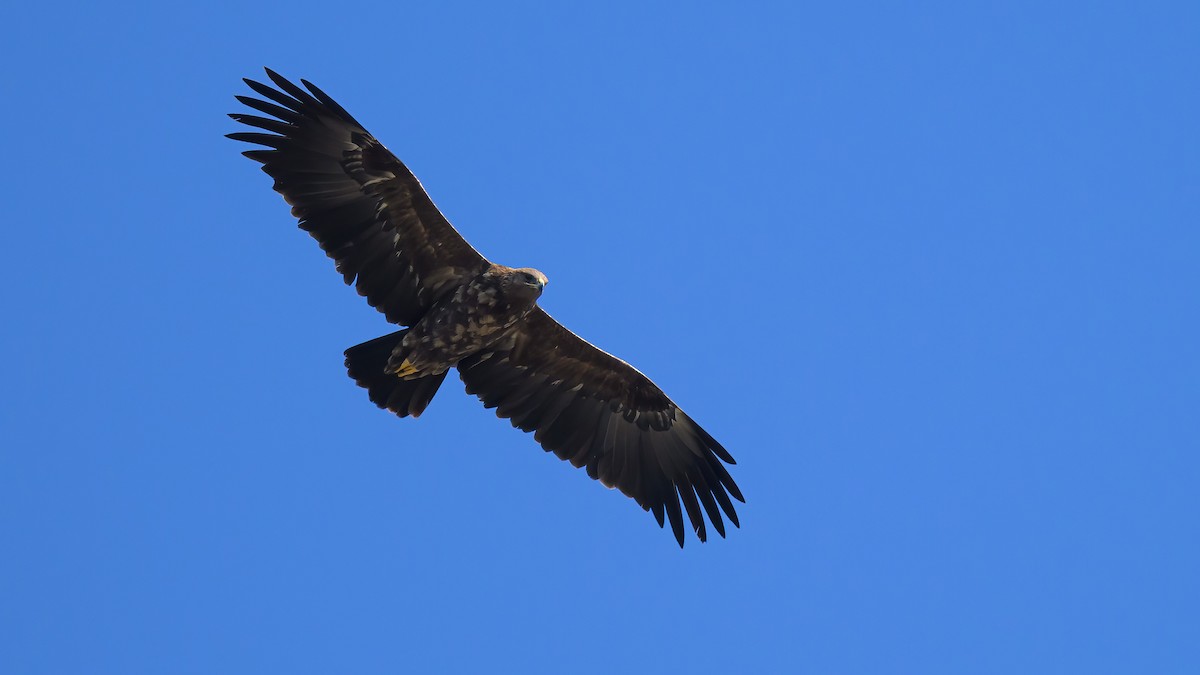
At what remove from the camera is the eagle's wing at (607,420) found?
18.0 m

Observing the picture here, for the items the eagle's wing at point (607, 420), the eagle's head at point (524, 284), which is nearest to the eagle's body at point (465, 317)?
the eagle's head at point (524, 284)

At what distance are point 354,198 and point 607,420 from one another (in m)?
4.20

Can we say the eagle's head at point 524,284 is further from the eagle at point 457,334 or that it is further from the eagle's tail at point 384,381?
the eagle's tail at point 384,381

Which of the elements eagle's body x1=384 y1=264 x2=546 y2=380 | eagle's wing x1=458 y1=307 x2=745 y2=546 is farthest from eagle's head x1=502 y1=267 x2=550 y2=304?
eagle's wing x1=458 y1=307 x2=745 y2=546

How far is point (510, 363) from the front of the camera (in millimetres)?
17969

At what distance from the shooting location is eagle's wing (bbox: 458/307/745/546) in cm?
1795

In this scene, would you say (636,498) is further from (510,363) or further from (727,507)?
(510,363)

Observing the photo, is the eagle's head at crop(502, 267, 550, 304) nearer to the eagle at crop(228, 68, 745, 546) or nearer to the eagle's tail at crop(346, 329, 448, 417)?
the eagle at crop(228, 68, 745, 546)

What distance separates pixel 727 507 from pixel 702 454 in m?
0.72

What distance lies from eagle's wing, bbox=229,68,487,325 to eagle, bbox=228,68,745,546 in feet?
0.04

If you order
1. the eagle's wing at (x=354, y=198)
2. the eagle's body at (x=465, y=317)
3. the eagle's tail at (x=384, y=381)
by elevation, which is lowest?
the eagle's tail at (x=384, y=381)

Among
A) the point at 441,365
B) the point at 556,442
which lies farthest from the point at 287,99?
the point at 556,442

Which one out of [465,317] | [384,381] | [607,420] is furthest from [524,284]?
[607,420]

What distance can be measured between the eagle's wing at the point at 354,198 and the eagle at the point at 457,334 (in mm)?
11
